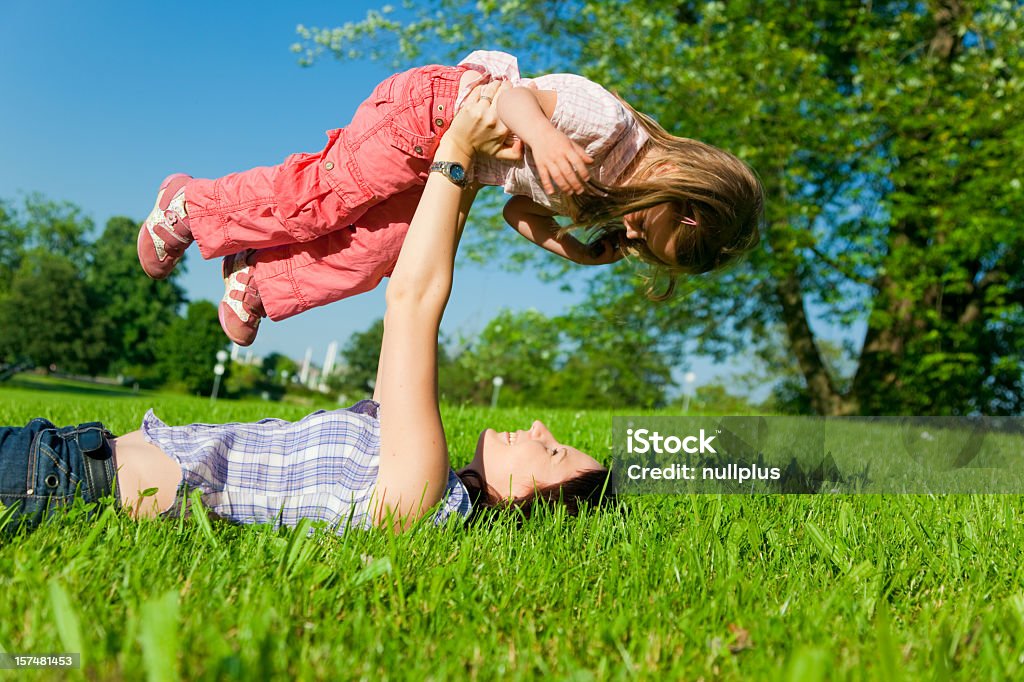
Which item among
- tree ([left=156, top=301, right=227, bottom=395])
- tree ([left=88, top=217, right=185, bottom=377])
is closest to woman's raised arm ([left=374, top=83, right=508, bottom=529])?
tree ([left=88, top=217, right=185, bottom=377])

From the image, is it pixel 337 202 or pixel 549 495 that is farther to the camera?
pixel 337 202

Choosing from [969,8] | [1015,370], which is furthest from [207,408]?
[969,8]

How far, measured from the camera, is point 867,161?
11.0 m

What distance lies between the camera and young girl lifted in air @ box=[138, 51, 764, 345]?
279 centimetres

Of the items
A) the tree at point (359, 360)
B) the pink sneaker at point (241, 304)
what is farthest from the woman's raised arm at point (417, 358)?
the tree at point (359, 360)

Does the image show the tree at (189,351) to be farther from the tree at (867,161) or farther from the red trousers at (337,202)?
the red trousers at (337,202)

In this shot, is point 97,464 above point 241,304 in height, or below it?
below

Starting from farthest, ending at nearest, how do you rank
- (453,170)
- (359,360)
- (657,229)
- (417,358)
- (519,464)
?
(359,360) → (657,229) → (519,464) → (453,170) → (417,358)

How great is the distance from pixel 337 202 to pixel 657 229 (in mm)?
1224

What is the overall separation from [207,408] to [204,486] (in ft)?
15.5

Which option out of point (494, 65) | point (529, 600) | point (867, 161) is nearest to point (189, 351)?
point (867, 161)

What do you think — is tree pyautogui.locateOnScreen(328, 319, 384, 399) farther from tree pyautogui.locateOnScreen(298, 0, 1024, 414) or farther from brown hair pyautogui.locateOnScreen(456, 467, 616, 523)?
brown hair pyautogui.locateOnScreen(456, 467, 616, 523)

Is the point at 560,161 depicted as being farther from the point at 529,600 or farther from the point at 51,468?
the point at 51,468

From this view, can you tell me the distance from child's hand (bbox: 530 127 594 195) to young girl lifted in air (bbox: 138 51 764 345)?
110 mm
